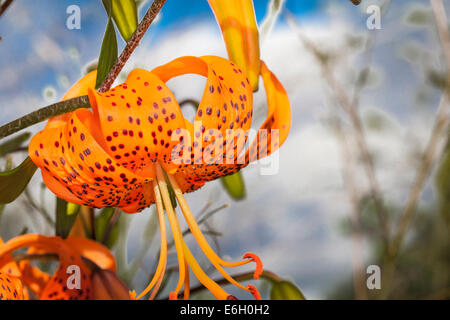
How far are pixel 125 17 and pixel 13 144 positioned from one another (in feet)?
0.80

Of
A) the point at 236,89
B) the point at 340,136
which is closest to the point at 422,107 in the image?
the point at 340,136

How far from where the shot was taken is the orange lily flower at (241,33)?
59cm

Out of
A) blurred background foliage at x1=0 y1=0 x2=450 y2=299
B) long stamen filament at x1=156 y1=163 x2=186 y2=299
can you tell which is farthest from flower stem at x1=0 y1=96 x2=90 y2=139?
blurred background foliage at x1=0 y1=0 x2=450 y2=299

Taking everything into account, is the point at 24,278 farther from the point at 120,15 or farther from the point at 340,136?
the point at 340,136

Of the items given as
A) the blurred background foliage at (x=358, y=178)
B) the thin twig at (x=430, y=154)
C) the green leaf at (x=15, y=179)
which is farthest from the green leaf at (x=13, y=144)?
the thin twig at (x=430, y=154)

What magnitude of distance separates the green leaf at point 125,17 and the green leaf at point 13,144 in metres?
0.21

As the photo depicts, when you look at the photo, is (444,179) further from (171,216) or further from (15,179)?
(15,179)

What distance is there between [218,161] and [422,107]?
1.51ft

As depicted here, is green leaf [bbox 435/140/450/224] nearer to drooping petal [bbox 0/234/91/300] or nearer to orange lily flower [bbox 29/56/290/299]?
orange lily flower [bbox 29/56/290/299]

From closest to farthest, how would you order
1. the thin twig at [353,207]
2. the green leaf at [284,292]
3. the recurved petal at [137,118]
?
the recurved petal at [137,118], the green leaf at [284,292], the thin twig at [353,207]

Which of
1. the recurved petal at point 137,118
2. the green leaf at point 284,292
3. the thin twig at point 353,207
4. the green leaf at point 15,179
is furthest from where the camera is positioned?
the thin twig at point 353,207

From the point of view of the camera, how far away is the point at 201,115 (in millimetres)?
480

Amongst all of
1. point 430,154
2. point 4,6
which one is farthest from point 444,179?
point 4,6

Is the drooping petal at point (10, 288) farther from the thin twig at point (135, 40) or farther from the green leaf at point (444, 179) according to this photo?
the green leaf at point (444, 179)
